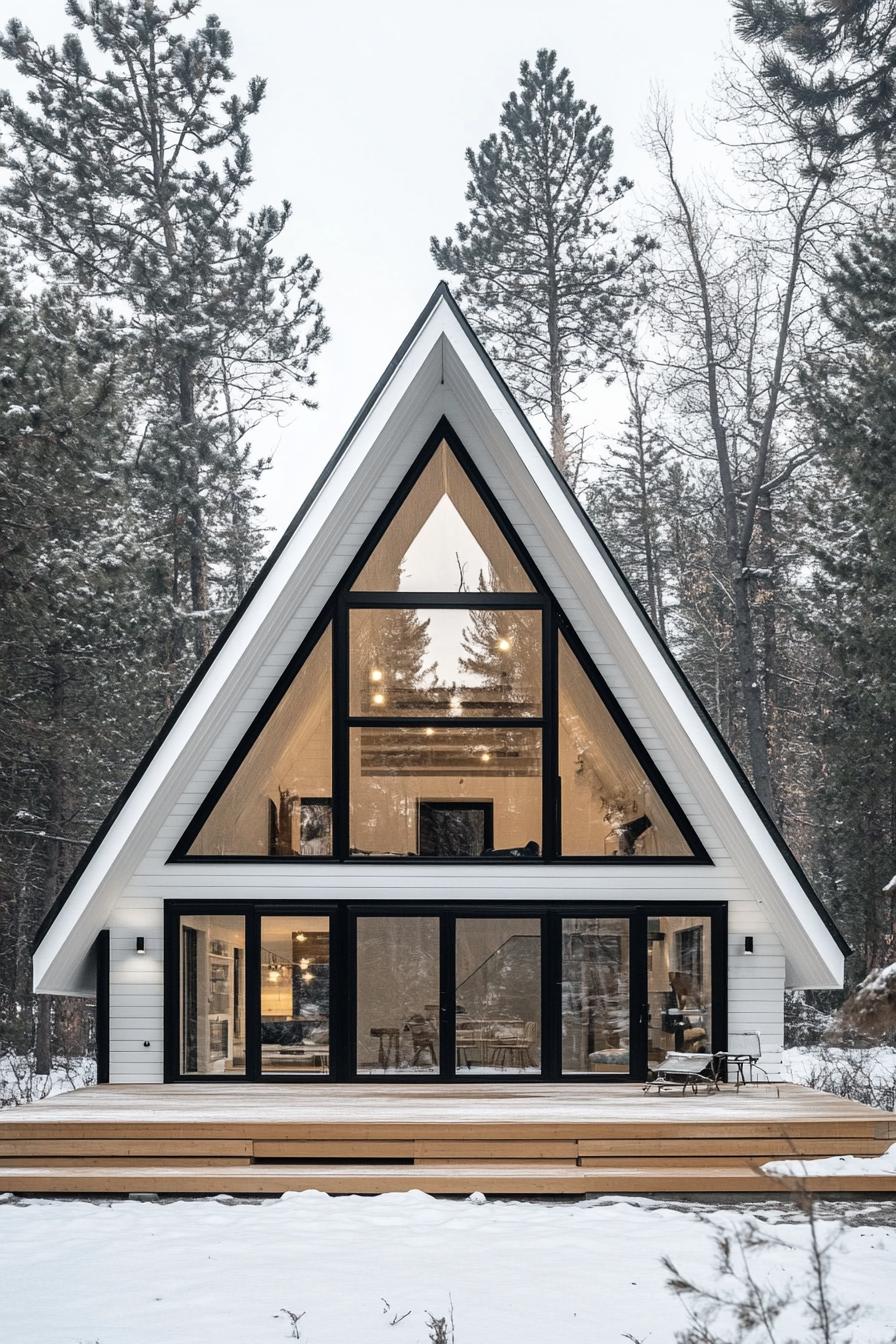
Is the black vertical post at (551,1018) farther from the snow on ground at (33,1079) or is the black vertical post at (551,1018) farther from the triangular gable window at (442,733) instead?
the snow on ground at (33,1079)

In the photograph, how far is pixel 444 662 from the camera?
11.5 m

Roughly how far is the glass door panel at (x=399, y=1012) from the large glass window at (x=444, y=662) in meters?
2.02

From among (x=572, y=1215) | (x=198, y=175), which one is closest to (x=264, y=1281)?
(x=572, y=1215)

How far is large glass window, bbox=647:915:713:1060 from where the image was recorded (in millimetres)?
Result: 11062

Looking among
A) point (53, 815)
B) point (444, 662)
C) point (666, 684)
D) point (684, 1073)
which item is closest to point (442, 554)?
point (444, 662)

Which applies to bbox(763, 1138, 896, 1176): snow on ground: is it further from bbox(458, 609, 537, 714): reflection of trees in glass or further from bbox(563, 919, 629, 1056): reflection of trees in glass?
bbox(458, 609, 537, 714): reflection of trees in glass

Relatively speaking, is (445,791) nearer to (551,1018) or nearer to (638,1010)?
(551,1018)

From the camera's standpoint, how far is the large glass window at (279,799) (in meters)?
11.2

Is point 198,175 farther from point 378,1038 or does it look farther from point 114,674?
point 378,1038

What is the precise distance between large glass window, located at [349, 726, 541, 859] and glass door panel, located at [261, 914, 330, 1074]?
1.05 metres

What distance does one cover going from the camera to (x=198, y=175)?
68.1ft

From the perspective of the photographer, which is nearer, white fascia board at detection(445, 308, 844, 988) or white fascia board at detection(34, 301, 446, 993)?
white fascia board at detection(34, 301, 446, 993)

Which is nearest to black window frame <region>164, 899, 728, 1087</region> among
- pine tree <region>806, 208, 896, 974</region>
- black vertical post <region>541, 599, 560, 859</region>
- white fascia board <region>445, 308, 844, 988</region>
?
black vertical post <region>541, 599, 560, 859</region>

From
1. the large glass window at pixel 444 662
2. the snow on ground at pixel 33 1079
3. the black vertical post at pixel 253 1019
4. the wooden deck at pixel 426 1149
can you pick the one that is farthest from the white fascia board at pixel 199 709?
the snow on ground at pixel 33 1079
